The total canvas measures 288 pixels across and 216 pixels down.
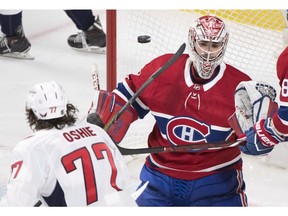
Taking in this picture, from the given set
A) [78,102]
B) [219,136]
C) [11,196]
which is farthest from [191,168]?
[78,102]

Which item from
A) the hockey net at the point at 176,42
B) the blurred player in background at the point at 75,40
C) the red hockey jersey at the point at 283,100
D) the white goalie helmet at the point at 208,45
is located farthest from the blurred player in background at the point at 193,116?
the blurred player in background at the point at 75,40

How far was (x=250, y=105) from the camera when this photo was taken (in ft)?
10.8

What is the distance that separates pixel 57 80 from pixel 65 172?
2.33 m

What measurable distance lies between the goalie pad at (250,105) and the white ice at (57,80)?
743mm

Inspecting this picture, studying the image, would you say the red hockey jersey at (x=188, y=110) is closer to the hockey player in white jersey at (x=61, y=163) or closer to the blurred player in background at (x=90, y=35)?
the hockey player in white jersey at (x=61, y=163)

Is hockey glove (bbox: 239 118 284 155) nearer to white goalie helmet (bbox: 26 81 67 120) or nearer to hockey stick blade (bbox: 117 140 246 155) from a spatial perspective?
hockey stick blade (bbox: 117 140 246 155)

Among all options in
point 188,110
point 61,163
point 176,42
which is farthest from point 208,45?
point 176,42

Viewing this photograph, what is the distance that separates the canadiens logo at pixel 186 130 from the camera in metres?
3.29

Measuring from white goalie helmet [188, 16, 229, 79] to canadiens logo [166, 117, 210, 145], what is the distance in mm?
156

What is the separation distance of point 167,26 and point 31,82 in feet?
2.66

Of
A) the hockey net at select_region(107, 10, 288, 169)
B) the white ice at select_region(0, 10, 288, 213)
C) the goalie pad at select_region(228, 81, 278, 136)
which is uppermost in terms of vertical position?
the goalie pad at select_region(228, 81, 278, 136)

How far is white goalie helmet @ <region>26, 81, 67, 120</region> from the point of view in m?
2.83

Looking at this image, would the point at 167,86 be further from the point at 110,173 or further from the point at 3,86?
the point at 3,86

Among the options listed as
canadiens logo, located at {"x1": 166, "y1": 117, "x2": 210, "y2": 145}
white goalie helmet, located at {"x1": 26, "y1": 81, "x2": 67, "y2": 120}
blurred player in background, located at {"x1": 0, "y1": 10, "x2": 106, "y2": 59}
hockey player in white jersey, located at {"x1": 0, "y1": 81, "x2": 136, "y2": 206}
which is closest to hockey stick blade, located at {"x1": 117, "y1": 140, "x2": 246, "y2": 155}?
canadiens logo, located at {"x1": 166, "y1": 117, "x2": 210, "y2": 145}
